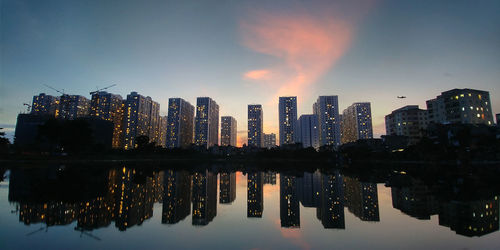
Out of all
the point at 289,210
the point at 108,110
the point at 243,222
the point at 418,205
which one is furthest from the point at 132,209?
the point at 108,110

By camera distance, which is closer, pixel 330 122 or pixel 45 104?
pixel 45 104

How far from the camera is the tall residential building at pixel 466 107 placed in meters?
89.2

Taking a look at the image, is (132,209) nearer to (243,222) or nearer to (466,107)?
(243,222)

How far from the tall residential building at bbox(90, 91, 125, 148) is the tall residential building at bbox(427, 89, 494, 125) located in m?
218

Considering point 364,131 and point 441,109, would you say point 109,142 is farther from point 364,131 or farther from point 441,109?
point 364,131

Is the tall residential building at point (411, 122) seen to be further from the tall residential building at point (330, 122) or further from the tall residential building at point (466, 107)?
the tall residential building at point (330, 122)

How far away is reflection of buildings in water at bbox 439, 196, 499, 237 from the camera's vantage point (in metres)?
9.12

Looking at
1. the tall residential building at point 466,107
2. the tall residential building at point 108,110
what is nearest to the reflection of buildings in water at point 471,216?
the tall residential building at point 466,107

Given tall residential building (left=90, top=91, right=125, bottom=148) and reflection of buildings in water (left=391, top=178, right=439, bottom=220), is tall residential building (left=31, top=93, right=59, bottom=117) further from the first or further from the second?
reflection of buildings in water (left=391, top=178, right=439, bottom=220)

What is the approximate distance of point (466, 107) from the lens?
8981 centimetres

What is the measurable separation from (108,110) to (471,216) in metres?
225

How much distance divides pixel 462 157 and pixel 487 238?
195ft

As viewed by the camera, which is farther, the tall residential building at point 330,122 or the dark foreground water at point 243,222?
the tall residential building at point 330,122

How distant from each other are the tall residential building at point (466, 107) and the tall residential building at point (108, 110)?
218 metres
